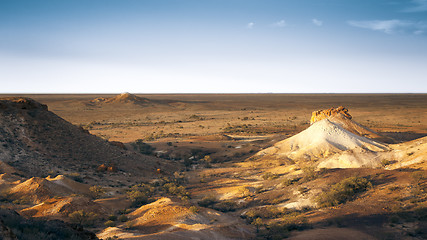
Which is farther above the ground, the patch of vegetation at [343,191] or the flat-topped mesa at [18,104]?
the flat-topped mesa at [18,104]

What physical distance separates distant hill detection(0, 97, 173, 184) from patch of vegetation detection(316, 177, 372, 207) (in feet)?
44.6

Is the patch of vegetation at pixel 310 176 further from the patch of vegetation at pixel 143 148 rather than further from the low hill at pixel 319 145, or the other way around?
the patch of vegetation at pixel 143 148

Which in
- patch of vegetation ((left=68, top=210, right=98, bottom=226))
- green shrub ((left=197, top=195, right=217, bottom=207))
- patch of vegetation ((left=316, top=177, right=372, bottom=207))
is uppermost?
patch of vegetation ((left=316, top=177, right=372, bottom=207))

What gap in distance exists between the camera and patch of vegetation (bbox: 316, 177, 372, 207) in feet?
45.4

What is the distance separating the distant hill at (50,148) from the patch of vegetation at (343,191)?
13.6 m

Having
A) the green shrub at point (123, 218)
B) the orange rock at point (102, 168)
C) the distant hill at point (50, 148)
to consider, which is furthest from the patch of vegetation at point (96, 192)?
the orange rock at point (102, 168)

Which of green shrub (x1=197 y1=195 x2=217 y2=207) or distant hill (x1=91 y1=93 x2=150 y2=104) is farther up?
distant hill (x1=91 y1=93 x2=150 y2=104)

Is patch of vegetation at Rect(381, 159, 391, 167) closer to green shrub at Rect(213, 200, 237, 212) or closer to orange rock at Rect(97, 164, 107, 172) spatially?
green shrub at Rect(213, 200, 237, 212)

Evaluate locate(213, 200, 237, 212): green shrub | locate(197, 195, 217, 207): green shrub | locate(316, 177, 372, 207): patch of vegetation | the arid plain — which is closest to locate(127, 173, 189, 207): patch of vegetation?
the arid plain

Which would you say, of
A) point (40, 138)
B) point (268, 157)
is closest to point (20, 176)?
point (40, 138)

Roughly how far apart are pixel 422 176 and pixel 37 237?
15686mm

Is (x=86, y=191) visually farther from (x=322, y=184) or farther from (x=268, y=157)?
(x=268, y=157)

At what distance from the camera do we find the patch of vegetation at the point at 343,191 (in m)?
13.8

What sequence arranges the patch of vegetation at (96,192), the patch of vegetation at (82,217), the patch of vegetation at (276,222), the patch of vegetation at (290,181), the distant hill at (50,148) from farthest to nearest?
1. the distant hill at (50,148)
2. the patch of vegetation at (290,181)
3. the patch of vegetation at (96,192)
4. the patch of vegetation at (82,217)
5. the patch of vegetation at (276,222)
